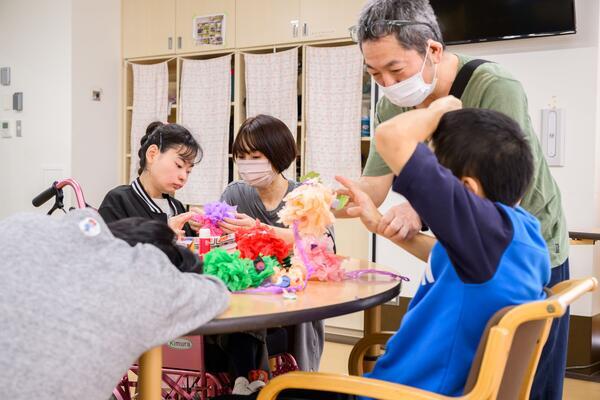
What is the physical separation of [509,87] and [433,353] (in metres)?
0.75

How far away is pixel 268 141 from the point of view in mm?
2340

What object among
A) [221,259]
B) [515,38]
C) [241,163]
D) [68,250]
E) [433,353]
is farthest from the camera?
[515,38]

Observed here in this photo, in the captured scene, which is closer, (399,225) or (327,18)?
(399,225)

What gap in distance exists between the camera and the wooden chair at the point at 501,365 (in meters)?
0.96

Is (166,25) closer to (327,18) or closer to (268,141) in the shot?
(327,18)

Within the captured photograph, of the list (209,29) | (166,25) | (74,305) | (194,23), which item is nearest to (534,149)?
(74,305)

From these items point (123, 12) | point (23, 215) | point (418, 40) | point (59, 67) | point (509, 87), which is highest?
point (123, 12)

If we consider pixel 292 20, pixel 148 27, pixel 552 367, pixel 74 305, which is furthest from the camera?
pixel 148 27

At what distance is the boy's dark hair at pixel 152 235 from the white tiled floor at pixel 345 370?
212cm

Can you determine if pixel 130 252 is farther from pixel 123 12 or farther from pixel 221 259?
pixel 123 12

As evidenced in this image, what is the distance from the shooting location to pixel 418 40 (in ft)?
5.14

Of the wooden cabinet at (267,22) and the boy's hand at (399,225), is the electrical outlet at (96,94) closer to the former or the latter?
the wooden cabinet at (267,22)

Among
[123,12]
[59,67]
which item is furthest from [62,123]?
[123,12]

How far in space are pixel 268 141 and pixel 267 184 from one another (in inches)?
7.0
